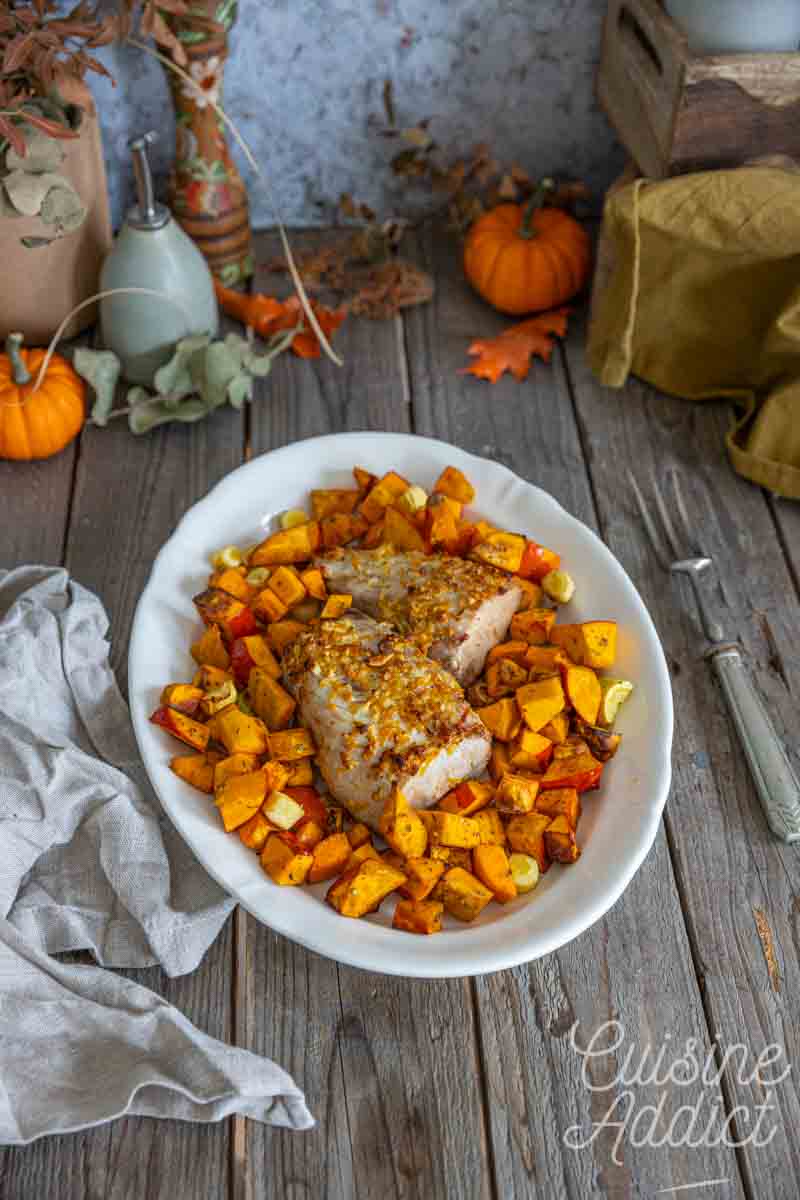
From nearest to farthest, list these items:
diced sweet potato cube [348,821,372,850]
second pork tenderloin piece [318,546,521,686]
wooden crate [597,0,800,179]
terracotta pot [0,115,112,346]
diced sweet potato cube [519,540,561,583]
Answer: diced sweet potato cube [348,821,372,850] < second pork tenderloin piece [318,546,521,686] < diced sweet potato cube [519,540,561,583] < wooden crate [597,0,800,179] < terracotta pot [0,115,112,346]

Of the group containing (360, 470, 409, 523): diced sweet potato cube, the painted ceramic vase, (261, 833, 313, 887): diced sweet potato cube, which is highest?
the painted ceramic vase

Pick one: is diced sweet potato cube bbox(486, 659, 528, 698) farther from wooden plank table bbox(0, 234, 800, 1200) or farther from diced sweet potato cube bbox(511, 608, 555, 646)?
wooden plank table bbox(0, 234, 800, 1200)

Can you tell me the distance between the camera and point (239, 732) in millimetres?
1271

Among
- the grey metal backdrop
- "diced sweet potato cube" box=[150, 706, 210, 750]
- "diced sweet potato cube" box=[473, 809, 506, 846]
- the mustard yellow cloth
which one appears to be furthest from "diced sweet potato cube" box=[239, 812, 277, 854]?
the grey metal backdrop

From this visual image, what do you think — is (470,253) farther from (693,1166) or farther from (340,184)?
(693,1166)


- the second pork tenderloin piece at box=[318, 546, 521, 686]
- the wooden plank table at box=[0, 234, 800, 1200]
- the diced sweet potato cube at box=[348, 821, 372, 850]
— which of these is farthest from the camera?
the second pork tenderloin piece at box=[318, 546, 521, 686]

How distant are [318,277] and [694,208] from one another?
0.72m

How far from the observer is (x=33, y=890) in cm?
129

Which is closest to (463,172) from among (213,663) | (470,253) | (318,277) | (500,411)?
(470,253)

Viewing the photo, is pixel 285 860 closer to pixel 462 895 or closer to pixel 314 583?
pixel 462 895

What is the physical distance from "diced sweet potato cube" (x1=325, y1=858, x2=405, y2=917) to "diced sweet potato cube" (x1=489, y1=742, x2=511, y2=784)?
18 cm

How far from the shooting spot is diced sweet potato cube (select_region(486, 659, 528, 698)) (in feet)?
4.48

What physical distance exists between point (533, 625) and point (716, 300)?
0.67 m

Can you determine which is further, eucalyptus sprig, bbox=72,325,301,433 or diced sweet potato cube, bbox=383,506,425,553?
eucalyptus sprig, bbox=72,325,301,433
